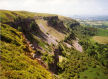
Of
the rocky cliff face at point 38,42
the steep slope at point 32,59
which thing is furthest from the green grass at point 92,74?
the rocky cliff face at point 38,42

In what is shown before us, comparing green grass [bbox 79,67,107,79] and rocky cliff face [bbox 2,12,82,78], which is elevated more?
rocky cliff face [bbox 2,12,82,78]

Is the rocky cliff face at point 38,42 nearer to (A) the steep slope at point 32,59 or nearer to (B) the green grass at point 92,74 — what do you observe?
(A) the steep slope at point 32,59

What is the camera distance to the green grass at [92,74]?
71438 mm

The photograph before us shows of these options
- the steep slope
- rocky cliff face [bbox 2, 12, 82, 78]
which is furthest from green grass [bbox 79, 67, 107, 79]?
rocky cliff face [bbox 2, 12, 82, 78]

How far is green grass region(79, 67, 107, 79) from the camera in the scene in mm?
71438

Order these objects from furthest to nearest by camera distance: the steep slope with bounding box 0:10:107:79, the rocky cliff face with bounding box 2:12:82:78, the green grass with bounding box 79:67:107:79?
the green grass with bounding box 79:67:107:79
the rocky cliff face with bounding box 2:12:82:78
the steep slope with bounding box 0:10:107:79

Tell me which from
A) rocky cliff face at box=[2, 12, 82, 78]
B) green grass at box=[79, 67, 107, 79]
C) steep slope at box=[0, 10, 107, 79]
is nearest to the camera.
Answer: steep slope at box=[0, 10, 107, 79]

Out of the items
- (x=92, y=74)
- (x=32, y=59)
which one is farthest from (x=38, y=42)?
(x=92, y=74)

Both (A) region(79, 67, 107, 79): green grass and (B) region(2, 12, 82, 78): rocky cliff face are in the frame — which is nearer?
(B) region(2, 12, 82, 78): rocky cliff face

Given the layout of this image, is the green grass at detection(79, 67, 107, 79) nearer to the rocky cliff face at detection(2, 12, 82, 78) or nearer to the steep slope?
the steep slope

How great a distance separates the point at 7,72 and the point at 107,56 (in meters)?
102

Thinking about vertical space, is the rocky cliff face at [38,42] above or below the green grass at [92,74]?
above

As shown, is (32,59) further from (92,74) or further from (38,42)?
(92,74)

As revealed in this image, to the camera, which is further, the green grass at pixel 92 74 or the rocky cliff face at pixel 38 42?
the green grass at pixel 92 74
